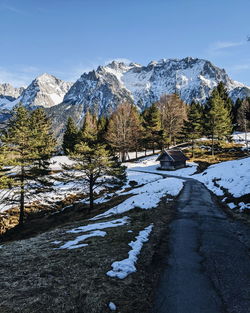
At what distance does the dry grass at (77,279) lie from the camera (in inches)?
181

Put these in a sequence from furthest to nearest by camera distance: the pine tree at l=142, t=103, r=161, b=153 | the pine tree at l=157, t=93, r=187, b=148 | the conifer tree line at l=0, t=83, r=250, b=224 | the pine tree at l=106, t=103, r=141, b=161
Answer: the pine tree at l=157, t=93, r=187, b=148, the pine tree at l=142, t=103, r=161, b=153, the pine tree at l=106, t=103, r=141, b=161, the conifer tree line at l=0, t=83, r=250, b=224

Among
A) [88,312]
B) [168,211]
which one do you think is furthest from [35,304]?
[168,211]

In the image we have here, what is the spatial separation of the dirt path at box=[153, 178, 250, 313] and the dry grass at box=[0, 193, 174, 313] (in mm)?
531

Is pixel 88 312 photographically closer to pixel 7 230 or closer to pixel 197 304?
pixel 197 304

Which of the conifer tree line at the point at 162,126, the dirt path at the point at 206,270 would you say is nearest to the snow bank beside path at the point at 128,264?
the dirt path at the point at 206,270

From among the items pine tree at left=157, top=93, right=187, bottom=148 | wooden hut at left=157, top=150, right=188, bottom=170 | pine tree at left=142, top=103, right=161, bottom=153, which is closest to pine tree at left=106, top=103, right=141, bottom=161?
pine tree at left=142, top=103, right=161, bottom=153

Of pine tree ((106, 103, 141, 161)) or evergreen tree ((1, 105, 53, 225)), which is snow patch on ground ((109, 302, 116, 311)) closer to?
evergreen tree ((1, 105, 53, 225))

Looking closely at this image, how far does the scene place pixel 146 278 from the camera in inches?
242

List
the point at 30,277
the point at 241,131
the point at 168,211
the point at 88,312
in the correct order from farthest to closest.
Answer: the point at 241,131, the point at 168,211, the point at 30,277, the point at 88,312

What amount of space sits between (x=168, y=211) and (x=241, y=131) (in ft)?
264

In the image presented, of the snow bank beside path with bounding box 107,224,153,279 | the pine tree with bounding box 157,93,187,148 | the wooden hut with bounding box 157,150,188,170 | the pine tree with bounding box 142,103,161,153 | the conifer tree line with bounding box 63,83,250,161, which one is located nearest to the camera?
the snow bank beside path with bounding box 107,224,153,279

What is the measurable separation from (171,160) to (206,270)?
44.5 metres

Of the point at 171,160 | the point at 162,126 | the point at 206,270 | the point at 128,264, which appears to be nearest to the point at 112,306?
the point at 128,264

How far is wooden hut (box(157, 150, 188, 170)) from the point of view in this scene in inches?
2011
